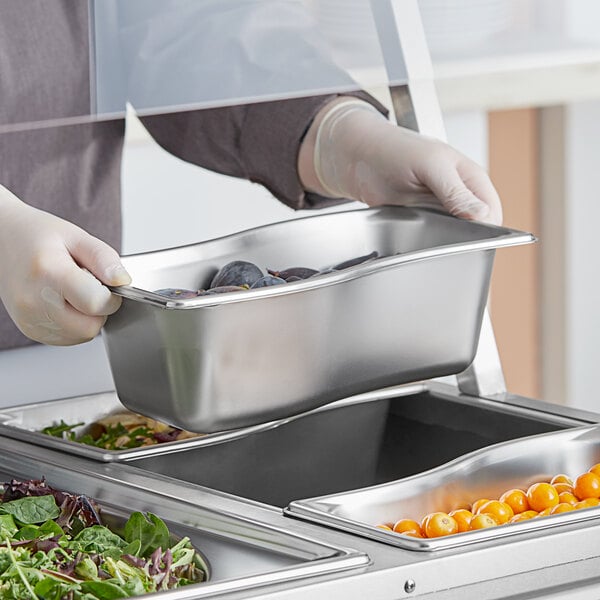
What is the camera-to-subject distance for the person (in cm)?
98

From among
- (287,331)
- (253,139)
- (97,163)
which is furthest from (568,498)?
(97,163)

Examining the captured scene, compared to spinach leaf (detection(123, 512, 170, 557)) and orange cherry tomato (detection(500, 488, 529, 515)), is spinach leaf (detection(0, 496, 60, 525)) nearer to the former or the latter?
spinach leaf (detection(123, 512, 170, 557))

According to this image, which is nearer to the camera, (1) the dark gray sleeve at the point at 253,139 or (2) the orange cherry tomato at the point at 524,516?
(2) the orange cherry tomato at the point at 524,516

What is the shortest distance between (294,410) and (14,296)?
9.0 inches

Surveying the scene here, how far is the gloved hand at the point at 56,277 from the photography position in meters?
0.96

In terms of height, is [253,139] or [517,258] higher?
[253,139]

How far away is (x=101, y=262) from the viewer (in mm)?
959

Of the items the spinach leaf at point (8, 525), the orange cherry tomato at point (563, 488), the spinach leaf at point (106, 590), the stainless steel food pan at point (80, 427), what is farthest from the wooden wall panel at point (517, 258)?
the spinach leaf at point (106, 590)

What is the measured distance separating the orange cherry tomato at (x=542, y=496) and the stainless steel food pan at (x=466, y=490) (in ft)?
0.11

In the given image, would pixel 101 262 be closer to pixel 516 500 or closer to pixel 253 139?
pixel 516 500

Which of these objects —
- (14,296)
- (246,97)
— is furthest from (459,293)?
(14,296)

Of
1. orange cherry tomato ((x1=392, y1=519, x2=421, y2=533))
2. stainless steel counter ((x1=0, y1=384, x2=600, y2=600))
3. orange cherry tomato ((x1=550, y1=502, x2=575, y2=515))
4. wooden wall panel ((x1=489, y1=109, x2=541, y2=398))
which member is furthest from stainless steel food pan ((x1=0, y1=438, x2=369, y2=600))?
wooden wall panel ((x1=489, y1=109, x2=541, y2=398))

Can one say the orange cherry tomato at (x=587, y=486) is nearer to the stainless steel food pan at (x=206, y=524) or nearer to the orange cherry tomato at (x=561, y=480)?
the orange cherry tomato at (x=561, y=480)

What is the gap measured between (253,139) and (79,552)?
0.65 metres
